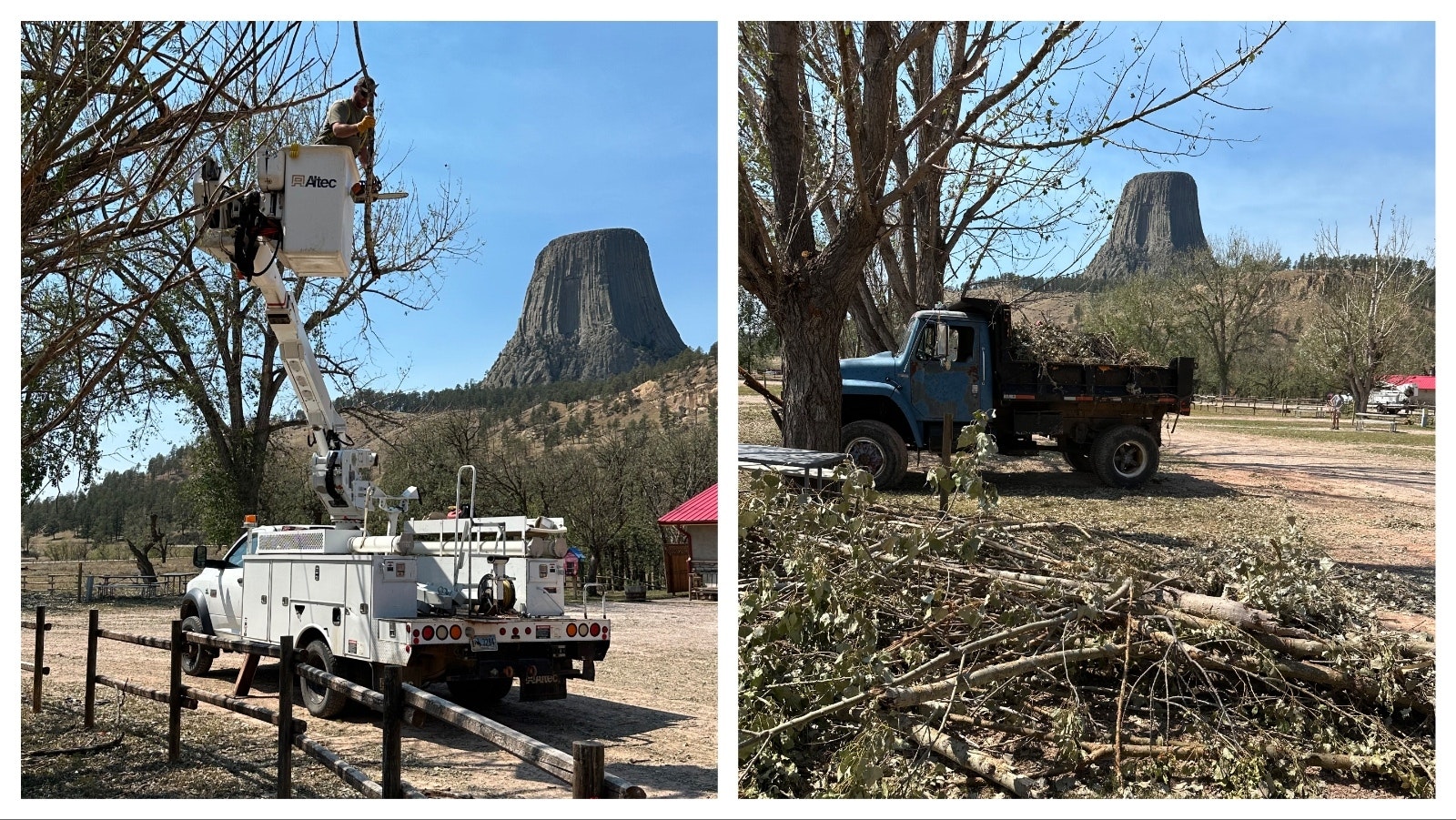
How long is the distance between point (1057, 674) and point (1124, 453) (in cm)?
350

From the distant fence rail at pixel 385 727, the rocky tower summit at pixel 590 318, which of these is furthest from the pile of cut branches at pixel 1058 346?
the rocky tower summit at pixel 590 318

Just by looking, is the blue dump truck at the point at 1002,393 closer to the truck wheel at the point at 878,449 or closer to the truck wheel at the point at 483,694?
the truck wheel at the point at 878,449

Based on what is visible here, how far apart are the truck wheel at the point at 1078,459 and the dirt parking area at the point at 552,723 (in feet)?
8.71

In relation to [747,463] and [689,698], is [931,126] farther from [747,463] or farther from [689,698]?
[689,698]

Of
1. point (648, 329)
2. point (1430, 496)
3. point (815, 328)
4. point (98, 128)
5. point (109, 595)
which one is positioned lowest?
point (109, 595)

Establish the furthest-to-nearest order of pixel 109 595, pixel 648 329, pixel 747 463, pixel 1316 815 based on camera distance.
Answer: pixel 648 329 < pixel 109 595 < pixel 747 463 < pixel 1316 815

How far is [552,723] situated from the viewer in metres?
5.83

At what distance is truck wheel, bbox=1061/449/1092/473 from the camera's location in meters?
6.61

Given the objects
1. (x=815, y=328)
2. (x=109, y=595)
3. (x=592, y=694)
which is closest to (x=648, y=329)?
(x=109, y=595)

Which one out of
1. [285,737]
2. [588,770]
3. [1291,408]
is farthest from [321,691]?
[1291,408]

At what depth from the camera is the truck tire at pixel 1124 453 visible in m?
6.33

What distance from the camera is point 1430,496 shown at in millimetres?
4273

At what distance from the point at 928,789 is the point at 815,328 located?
6.30 feet

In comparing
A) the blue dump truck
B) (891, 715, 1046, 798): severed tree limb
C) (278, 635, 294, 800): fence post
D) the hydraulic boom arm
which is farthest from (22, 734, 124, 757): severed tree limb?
the blue dump truck
